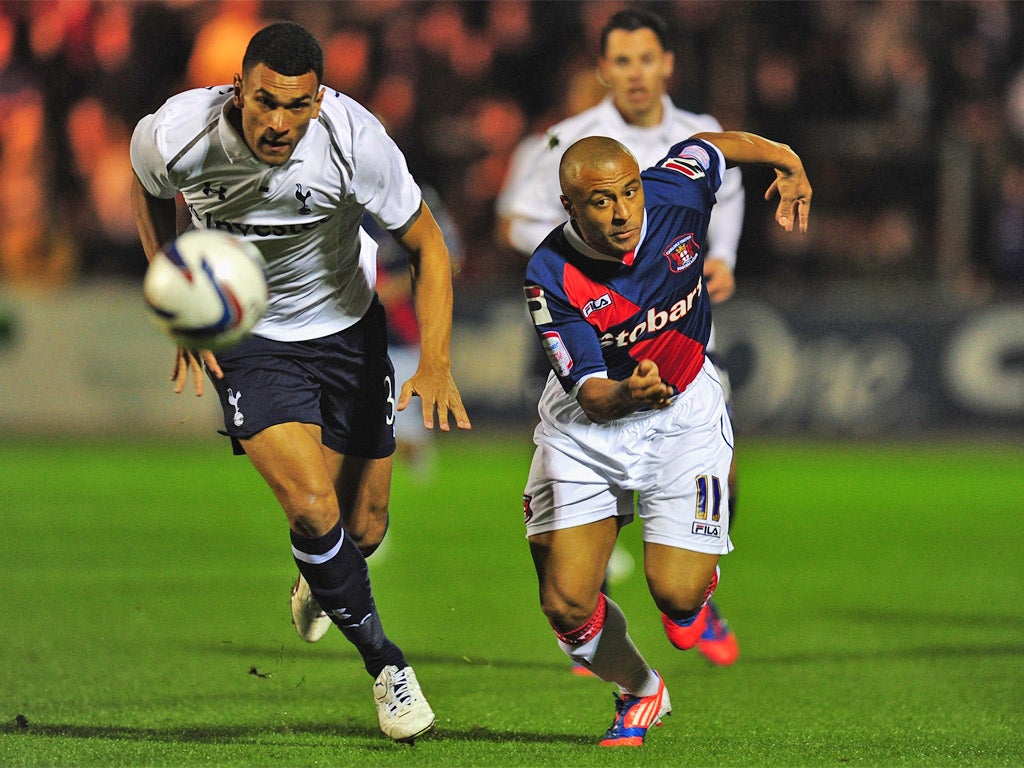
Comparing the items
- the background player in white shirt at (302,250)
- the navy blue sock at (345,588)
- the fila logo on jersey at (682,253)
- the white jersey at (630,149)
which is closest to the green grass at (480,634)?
the navy blue sock at (345,588)

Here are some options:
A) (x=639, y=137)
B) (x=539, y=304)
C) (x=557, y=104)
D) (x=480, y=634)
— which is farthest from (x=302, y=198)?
(x=557, y=104)

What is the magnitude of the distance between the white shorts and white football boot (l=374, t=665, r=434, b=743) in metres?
0.69

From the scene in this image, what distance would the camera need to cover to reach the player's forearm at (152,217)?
18.0ft

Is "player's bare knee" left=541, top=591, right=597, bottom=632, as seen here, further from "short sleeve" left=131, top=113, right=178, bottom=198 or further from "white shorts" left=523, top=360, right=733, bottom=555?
"short sleeve" left=131, top=113, right=178, bottom=198

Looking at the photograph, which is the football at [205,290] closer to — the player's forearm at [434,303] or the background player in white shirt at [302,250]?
the background player in white shirt at [302,250]

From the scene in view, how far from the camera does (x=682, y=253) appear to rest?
5.46 metres

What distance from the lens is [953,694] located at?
20.1 ft

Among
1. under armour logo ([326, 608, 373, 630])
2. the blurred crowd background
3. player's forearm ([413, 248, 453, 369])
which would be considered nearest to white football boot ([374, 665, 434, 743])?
under armour logo ([326, 608, 373, 630])

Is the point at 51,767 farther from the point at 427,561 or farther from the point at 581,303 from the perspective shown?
the point at 427,561

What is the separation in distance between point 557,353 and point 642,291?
40 cm

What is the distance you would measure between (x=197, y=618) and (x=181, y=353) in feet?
9.62

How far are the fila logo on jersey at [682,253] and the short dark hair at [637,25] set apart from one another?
6.28ft

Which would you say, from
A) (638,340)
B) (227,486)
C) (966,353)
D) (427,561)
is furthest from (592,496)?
(966,353)

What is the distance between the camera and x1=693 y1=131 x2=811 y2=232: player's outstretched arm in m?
5.58
